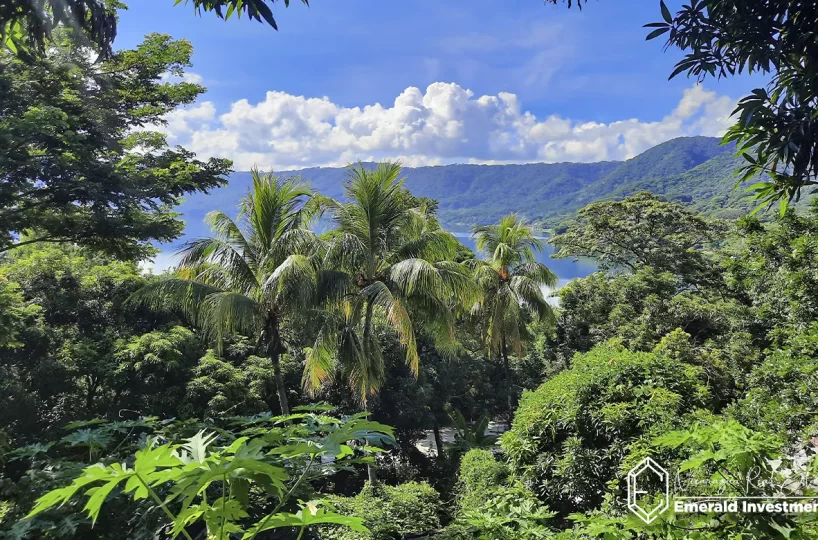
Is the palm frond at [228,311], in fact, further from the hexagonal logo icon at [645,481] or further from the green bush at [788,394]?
the green bush at [788,394]

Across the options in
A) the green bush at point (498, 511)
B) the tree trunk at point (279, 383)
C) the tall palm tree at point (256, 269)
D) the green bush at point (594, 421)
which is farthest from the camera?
the tree trunk at point (279, 383)

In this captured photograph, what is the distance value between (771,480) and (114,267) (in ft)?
40.7

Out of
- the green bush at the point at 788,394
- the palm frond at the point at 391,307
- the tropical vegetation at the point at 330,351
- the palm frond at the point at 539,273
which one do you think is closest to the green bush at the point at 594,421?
the tropical vegetation at the point at 330,351

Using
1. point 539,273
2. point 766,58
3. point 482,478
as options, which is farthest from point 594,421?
point 539,273

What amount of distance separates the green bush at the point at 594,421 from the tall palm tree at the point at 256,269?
4130 mm

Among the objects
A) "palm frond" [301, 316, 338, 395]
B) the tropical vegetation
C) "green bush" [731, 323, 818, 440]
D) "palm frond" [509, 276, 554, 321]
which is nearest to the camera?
the tropical vegetation

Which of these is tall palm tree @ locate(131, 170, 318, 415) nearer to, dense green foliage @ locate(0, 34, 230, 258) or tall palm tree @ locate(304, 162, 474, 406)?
tall palm tree @ locate(304, 162, 474, 406)

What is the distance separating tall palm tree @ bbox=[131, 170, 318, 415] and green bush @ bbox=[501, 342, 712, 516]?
4130mm

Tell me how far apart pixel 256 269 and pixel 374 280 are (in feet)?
7.07

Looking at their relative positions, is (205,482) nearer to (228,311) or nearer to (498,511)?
(498,511)

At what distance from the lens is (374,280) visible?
8477 mm

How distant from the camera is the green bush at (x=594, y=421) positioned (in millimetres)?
3977

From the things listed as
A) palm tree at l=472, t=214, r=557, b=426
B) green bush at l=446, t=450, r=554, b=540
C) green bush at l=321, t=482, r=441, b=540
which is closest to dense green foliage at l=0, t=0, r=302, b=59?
green bush at l=446, t=450, r=554, b=540

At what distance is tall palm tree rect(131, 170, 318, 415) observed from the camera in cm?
714
